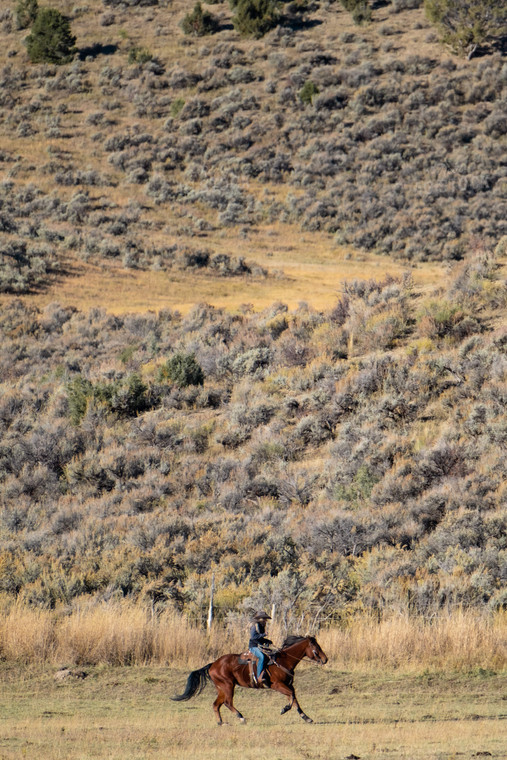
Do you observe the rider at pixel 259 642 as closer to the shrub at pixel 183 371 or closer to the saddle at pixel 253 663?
the saddle at pixel 253 663

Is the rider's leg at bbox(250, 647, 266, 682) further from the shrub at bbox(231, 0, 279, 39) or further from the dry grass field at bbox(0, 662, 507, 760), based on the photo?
the shrub at bbox(231, 0, 279, 39)

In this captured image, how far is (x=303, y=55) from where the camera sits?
5953 centimetres

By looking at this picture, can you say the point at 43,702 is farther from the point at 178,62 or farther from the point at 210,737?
the point at 178,62

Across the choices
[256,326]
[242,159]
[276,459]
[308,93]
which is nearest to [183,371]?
[256,326]

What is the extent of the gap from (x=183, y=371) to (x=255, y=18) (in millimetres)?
52672

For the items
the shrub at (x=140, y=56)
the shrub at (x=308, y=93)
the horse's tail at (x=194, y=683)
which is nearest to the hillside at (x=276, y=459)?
the horse's tail at (x=194, y=683)

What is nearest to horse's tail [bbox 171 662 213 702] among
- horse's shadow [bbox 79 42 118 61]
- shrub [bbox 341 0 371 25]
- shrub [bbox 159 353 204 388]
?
shrub [bbox 159 353 204 388]

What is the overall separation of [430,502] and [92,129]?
47108 mm

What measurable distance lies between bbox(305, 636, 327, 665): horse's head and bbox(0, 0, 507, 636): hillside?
3.99m

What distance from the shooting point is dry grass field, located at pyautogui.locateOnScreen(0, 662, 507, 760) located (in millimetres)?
6172

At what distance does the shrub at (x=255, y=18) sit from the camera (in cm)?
6438

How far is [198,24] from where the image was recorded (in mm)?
65688

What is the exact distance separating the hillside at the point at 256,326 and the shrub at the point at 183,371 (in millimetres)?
76

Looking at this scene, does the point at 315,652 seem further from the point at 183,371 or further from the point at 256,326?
the point at 256,326
